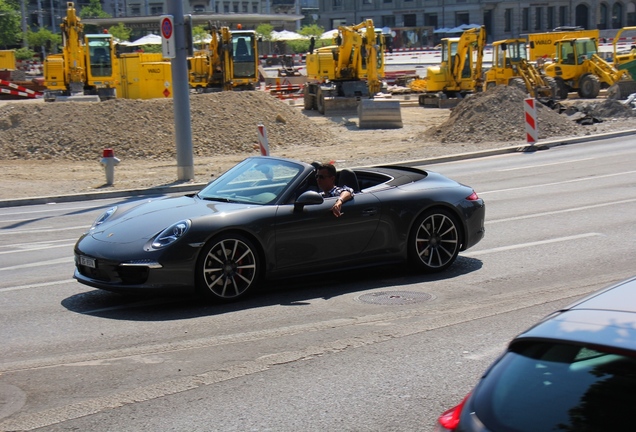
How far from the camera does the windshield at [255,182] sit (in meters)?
8.84

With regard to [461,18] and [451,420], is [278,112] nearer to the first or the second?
[451,420]

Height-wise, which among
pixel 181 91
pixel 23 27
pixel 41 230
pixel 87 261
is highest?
pixel 23 27

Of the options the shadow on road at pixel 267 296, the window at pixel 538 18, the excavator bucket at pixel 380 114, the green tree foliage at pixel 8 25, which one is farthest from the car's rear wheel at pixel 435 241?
the window at pixel 538 18

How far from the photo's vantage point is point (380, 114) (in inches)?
1266

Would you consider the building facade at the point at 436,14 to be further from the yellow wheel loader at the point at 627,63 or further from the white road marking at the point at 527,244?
the white road marking at the point at 527,244

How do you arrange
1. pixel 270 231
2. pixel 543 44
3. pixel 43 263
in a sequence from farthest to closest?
pixel 543 44
pixel 43 263
pixel 270 231

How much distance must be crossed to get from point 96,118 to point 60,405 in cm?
2185

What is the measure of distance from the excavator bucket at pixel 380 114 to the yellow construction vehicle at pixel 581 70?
12.3 m

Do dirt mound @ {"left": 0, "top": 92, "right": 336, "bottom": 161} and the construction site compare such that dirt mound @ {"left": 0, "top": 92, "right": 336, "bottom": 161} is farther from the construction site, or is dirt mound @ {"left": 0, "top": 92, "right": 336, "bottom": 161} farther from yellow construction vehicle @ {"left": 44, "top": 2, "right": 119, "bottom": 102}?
yellow construction vehicle @ {"left": 44, "top": 2, "right": 119, "bottom": 102}

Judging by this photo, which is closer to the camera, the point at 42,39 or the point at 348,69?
the point at 348,69

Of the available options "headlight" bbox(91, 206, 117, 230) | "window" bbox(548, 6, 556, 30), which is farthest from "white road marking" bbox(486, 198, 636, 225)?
"window" bbox(548, 6, 556, 30)

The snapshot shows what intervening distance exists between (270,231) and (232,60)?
32698 millimetres

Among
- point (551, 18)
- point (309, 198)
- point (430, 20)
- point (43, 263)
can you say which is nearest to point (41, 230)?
point (43, 263)

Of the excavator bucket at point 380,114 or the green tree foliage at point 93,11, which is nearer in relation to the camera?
the excavator bucket at point 380,114
